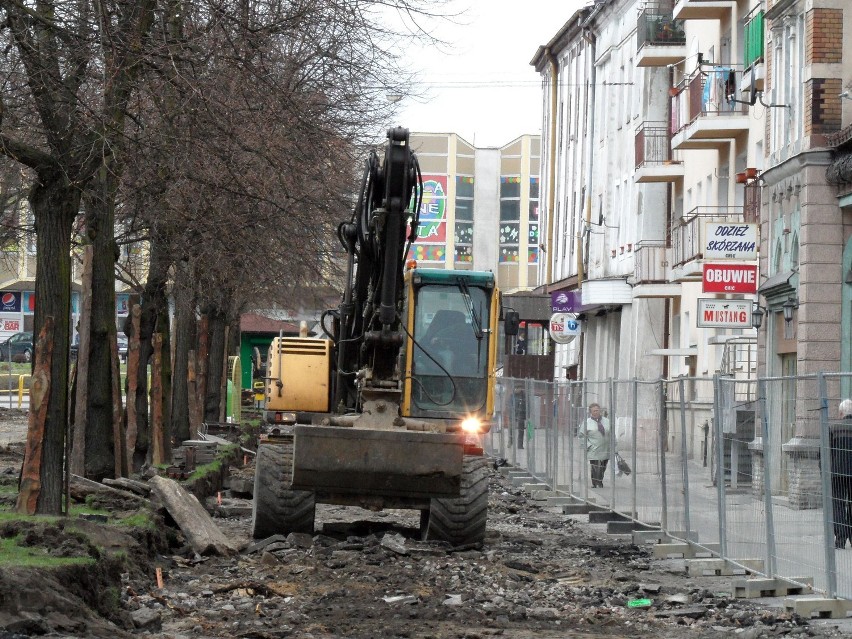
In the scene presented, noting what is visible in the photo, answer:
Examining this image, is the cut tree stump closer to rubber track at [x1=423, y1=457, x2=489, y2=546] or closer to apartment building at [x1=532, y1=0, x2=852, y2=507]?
rubber track at [x1=423, y1=457, x2=489, y2=546]

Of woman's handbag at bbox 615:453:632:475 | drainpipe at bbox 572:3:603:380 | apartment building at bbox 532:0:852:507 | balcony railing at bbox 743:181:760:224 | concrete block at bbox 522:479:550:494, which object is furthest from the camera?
drainpipe at bbox 572:3:603:380

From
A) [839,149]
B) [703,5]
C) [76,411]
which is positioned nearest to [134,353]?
[76,411]

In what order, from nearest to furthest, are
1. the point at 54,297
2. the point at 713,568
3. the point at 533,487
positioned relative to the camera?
the point at 54,297, the point at 713,568, the point at 533,487

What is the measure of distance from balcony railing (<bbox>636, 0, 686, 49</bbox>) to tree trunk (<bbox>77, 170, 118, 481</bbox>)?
91.7ft

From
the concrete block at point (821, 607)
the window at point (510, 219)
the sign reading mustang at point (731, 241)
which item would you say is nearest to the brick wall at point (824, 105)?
the sign reading mustang at point (731, 241)

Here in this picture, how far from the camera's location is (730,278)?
27.6m

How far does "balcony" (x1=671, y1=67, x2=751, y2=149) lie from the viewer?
1337 inches

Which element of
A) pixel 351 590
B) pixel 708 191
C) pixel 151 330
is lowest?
pixel 351 590

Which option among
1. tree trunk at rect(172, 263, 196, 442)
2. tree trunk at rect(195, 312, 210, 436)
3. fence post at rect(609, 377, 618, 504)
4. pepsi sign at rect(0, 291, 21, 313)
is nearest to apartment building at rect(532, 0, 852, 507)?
fence post at rect(609, 377, 618, 504)

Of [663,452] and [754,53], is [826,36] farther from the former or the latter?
[663,452]

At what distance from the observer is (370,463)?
16.6 meters

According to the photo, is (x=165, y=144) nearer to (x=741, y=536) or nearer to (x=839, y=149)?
(x=741, y=536)

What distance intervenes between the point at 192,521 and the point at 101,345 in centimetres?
282

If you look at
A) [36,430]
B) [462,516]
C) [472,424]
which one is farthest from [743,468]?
[36,430]
